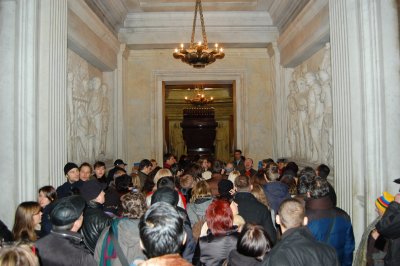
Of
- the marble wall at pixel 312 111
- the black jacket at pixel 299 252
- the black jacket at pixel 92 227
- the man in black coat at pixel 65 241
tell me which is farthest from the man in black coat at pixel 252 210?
the marble wall at pixel 312 111

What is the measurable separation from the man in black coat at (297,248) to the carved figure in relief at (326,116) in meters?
5.33

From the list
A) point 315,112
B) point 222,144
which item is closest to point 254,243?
point 315,112

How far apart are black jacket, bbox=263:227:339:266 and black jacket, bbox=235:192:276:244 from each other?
49.9 inches

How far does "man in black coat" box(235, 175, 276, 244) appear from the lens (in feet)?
11.9

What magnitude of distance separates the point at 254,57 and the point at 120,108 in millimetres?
4873

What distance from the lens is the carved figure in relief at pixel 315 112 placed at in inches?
319

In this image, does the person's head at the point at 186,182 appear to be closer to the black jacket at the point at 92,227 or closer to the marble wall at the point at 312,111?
the black jacket at the point at 92,227

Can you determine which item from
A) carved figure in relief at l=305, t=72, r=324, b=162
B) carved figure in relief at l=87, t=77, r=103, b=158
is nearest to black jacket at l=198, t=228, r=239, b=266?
carved figure in relief at l=305, t=72, r=324, b=162

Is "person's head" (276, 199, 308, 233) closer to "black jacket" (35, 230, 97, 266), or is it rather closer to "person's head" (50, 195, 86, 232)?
"black jacket" (35, 230, 97, 266)

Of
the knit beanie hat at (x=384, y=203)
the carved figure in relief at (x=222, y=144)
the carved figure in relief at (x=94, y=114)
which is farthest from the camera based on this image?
the carved figure in relief at (x=222, y=144)

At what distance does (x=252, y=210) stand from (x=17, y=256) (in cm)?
238

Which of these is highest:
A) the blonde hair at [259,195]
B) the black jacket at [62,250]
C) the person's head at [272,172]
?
the person's head at [272,172]

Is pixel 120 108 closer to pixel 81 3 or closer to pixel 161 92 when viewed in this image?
pixel 161 92

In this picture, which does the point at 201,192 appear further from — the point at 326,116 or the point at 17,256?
the point at 326,116
